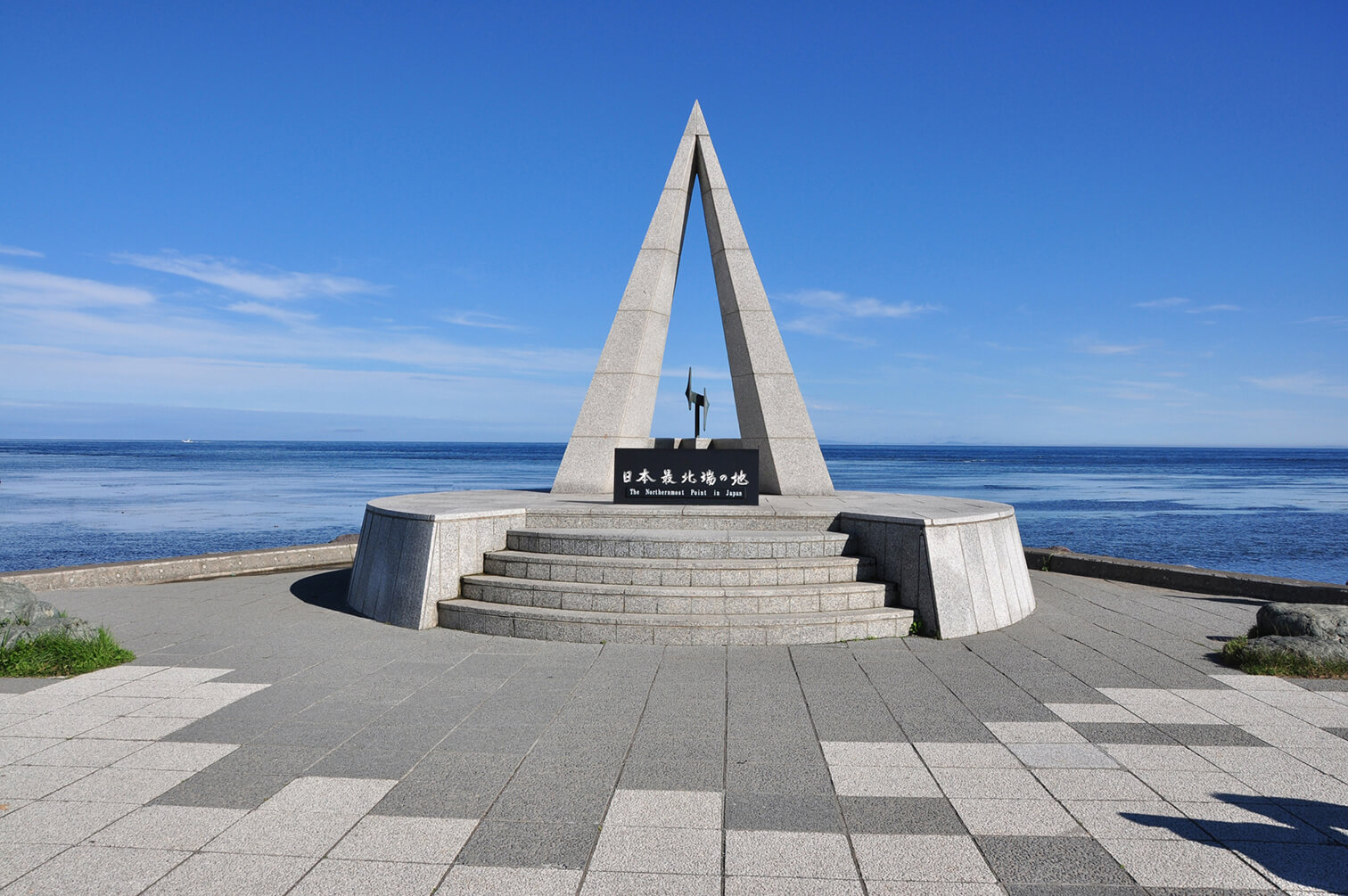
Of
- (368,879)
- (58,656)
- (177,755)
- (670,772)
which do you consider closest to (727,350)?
(670,772)

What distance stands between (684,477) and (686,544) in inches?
83.6

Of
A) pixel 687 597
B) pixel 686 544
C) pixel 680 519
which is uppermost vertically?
pixel 680 519

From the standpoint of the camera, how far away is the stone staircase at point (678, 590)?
866 cm

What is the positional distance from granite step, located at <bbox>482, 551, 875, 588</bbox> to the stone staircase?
0.01 meters

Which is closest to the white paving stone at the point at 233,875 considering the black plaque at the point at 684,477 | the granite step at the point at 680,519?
the granite step at the point at 680,519

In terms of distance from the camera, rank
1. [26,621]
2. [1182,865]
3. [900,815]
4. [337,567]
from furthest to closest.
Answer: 1. [337,567]
2. [26,621]
3. [900,815]
4. [1182,865]

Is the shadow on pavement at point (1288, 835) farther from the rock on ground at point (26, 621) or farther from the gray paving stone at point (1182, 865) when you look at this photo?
the rock on ground at point (26, 621)

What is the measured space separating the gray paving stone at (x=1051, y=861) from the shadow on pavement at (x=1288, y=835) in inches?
24.0

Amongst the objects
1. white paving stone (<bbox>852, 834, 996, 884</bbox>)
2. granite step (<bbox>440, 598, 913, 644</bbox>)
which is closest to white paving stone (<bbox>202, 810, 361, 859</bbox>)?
white paving stone (<bbox>852, 834, 996, 884</bbox>)

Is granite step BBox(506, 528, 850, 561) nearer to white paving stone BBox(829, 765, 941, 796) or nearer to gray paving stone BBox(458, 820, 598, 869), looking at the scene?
white paving stone BBox(829, 765, 941, 796)

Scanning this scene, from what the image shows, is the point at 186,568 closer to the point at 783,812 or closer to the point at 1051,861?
the point at 783,812

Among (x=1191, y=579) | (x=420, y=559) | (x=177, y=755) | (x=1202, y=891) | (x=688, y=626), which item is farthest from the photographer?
(x=1191, y=579)

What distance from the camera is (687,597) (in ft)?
29.4

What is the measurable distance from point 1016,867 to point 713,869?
1593 millimetres
